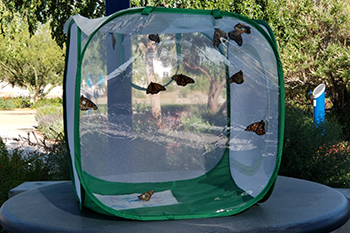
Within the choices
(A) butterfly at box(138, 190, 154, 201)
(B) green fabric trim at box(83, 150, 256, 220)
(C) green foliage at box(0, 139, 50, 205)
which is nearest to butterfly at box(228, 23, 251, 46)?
(B) green fabric trim at box(83, 150, 256, 220)

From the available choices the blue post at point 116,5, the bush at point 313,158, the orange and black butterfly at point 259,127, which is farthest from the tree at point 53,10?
the orange and black butterfly at point 259,127

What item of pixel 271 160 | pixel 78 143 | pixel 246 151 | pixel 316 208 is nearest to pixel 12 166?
pixel 78 143

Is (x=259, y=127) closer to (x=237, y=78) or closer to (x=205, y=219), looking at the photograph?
(x=237, y=78)

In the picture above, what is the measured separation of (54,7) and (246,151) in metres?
4.73

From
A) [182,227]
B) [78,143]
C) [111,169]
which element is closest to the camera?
[182,227]

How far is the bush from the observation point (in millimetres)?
3494

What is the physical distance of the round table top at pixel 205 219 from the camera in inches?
80.5

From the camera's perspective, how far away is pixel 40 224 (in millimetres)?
2092

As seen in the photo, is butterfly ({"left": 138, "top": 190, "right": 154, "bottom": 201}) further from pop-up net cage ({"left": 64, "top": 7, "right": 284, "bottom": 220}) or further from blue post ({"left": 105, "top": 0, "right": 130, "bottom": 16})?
blue post ({"left": 105, "top": 0, "right": 130, "bottom": 16})

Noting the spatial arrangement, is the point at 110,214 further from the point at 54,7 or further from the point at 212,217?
the point at 54,7

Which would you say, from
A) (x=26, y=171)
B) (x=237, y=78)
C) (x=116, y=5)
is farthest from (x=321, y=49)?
A: (x=26, y=171)

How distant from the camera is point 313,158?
3.54 meters

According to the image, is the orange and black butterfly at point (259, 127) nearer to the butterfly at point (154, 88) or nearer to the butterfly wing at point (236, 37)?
the butterfly wing at point (236, 37)

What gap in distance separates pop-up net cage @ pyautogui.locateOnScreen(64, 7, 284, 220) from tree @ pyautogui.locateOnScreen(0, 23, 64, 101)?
18417 mm
